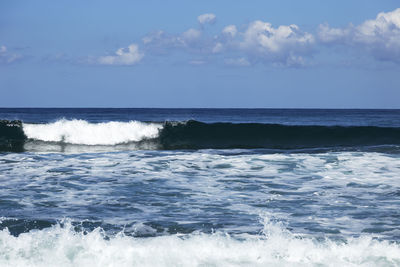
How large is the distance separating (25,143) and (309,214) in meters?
14.8

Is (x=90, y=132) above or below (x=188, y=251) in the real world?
above

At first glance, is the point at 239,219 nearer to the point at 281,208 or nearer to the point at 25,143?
the point at 281,208

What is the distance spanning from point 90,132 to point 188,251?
15455 millimetres

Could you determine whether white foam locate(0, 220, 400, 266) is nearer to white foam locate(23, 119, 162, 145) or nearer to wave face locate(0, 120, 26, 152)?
wave face locate(0, 120, 26, 152)

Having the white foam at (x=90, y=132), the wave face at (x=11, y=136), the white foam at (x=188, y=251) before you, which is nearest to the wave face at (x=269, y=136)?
the white foam at (x=90, y=132)

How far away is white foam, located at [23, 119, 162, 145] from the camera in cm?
1931

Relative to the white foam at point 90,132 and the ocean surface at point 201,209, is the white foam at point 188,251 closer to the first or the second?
the ocean surface at point 201,209

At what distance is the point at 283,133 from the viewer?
2094cm

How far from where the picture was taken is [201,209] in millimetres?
6816

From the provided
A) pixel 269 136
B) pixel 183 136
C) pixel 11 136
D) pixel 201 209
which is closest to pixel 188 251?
pixel 201 209

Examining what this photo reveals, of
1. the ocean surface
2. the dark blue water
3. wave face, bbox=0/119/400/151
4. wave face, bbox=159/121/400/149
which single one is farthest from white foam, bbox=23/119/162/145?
the dark blue water

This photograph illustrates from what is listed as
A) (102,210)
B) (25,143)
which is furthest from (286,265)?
(25,143)

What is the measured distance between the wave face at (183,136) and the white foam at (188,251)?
12984 millimetres

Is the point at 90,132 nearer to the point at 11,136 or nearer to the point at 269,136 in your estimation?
the point at 11,136
